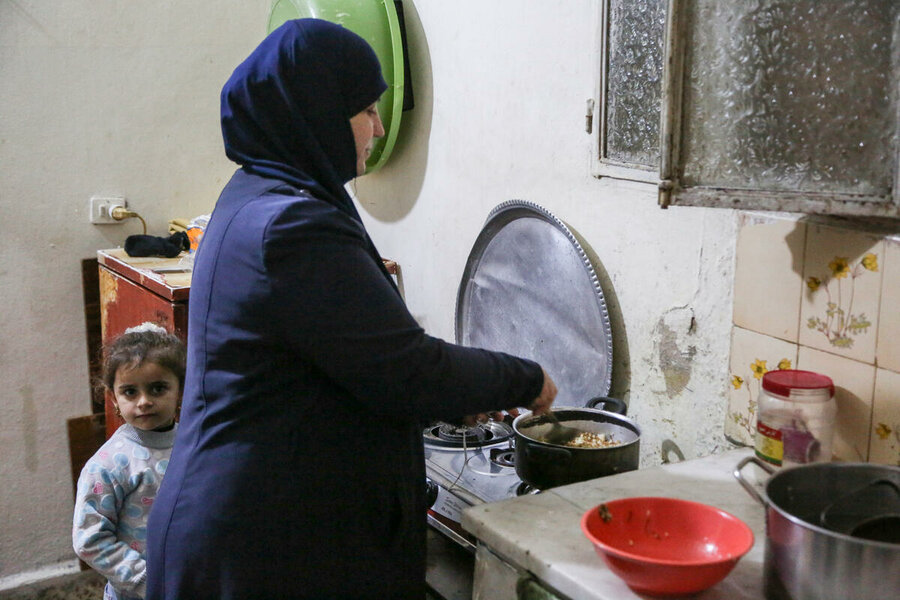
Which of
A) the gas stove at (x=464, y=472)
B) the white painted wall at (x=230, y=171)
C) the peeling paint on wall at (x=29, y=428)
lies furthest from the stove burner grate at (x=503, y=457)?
the peeling paint on wall at (x=29, y=428)

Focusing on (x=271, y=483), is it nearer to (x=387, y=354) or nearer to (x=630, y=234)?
(x=387, y=354)

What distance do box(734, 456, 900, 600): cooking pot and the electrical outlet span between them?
2466mm

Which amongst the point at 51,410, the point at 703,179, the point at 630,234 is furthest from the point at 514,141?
the point at 51,410

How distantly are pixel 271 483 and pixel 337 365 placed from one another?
0.73 feet

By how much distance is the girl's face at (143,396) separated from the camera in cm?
192

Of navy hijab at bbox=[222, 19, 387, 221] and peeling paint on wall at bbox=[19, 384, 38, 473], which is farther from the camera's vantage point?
peeling paint on wall at bbox=[19, 384, 38, 473]

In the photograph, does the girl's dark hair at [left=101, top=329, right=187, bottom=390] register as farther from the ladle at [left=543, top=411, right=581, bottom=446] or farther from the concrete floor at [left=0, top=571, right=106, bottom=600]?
the concrete floor at [left=0, top=571, right=106, bottom=600]

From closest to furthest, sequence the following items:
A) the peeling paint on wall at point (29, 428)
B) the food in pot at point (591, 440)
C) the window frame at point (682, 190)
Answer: the window frame at point (682, 190)
the food in pot at point (591, 440)
the peeling paint on wall at point (29, 428)

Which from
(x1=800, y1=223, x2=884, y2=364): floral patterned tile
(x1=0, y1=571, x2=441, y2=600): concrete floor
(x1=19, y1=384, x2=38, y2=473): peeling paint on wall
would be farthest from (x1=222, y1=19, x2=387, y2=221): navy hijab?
(x1=0, y1=571, x2=441, y2=600): concrete floor

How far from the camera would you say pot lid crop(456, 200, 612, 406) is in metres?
1.90

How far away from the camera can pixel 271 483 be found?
1.30 meters

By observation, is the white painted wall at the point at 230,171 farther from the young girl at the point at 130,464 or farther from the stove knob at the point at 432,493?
the young girl at the point at 130,464

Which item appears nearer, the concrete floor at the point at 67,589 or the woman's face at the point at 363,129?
the woman's face at the point at 363,129

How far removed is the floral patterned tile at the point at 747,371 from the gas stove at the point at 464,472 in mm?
409
